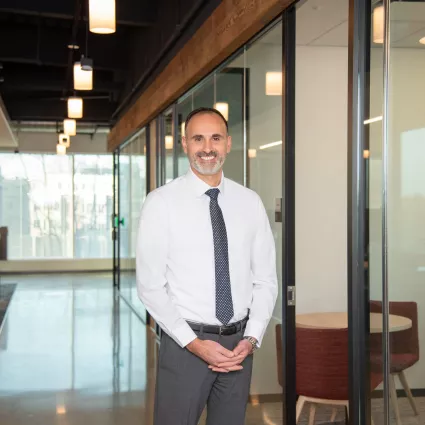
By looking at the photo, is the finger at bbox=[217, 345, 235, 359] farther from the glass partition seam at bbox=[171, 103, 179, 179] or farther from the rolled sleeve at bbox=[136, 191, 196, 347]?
the glass partition seam at bbox=[171, 103, 179, 179]

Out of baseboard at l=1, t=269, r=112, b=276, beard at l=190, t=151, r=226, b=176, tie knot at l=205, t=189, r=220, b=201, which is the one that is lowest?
baseboard at l=1, t=269, r=112, b=276

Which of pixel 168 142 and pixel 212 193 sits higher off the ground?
pixel 168 142

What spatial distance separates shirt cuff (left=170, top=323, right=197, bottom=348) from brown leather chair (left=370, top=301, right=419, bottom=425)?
902 mm

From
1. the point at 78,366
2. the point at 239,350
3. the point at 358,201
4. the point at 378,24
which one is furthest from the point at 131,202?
the point at 239,350

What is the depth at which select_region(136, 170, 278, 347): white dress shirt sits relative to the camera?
2527mm

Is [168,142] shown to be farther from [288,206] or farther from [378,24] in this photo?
[378,24]

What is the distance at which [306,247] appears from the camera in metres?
5.41

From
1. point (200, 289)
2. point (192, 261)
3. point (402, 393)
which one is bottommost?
point (402, 393)

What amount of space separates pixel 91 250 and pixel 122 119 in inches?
287

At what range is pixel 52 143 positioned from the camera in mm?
17500

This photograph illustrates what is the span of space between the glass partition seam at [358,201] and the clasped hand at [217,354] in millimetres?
810

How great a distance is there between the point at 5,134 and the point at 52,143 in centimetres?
317

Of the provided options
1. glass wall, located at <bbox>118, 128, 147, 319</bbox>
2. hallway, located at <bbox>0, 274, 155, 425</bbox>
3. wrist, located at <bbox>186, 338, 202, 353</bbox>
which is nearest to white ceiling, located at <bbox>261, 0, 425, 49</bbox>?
wrist, located at <bbox>186, 338, 202, 353</bbox>

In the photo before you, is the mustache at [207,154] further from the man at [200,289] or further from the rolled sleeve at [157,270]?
the rolled sleeve at [157,270]
